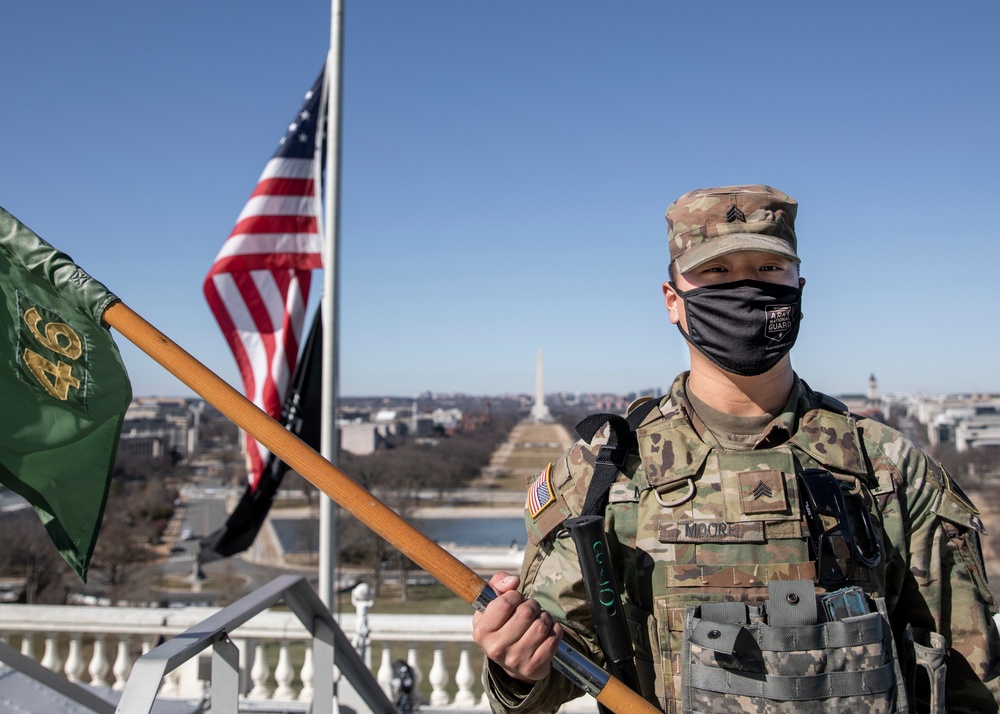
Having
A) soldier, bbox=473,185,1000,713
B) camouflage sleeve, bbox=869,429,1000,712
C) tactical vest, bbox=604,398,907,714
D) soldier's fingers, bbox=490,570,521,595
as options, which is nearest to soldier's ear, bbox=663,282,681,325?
soldier, bbox=473,185,1000,713

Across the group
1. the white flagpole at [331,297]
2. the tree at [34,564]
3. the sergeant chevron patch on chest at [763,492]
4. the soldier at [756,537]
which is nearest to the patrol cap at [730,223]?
the soldier at [756,537]

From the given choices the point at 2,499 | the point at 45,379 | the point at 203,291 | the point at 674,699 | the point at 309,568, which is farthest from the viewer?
the point at 2,499

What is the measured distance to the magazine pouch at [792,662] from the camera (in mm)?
1794

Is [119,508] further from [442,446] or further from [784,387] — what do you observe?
[784,387]

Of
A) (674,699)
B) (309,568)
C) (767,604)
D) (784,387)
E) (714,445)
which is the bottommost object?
(309,568)

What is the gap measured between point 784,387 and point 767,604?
623 mm

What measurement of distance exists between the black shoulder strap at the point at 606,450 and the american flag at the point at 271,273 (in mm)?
4330

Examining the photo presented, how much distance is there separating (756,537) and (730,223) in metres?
0.85

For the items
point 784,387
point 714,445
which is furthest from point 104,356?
point 784,387

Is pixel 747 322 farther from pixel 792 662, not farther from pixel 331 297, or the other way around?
pixel 331 297

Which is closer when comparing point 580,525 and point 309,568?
point 580,525

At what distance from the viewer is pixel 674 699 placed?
1939 millimetres

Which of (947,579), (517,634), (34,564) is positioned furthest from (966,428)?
(517,634)

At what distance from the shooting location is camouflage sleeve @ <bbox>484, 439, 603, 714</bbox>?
6.24 ft
